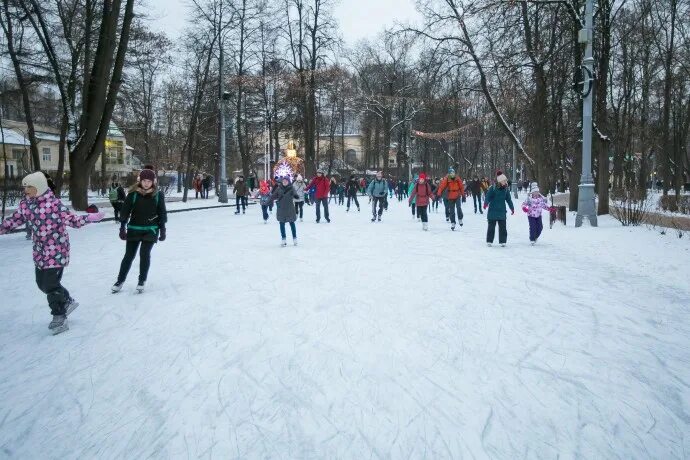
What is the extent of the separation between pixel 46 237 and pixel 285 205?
5.99 meters

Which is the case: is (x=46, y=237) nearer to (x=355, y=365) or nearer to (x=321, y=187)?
(x=355, y=365)

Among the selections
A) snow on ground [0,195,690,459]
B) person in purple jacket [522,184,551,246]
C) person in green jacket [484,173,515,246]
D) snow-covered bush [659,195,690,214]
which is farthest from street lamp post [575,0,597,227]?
snow-covered bush [659,195,690,214]

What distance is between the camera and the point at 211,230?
44.6ft

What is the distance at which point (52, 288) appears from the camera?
14.6ft

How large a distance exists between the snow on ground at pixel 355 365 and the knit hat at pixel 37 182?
4.17 feet

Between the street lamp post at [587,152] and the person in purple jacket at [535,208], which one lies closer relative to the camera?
the person in purple jacket at [535,208]

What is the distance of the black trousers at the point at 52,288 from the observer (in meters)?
4.44

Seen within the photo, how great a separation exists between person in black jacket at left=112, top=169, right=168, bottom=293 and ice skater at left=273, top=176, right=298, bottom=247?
13.9 ft

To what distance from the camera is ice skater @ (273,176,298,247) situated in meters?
10.1

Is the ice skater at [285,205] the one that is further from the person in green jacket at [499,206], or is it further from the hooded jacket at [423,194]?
the hooded jacket at [423,194]

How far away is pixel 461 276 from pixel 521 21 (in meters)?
11.1

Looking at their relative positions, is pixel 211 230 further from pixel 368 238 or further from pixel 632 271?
pixel 632 271

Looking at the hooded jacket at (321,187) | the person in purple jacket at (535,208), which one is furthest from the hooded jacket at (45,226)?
the hooded jacket at (321,187)

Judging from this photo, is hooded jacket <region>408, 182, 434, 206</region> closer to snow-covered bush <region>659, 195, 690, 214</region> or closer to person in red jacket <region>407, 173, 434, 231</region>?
person in red jacket <region>407, 173, 434, 231</region>
